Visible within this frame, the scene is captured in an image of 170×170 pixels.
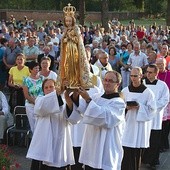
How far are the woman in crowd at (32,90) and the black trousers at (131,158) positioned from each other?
232 centimetres

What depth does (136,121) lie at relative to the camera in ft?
25.5

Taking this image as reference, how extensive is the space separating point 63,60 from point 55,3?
219ft

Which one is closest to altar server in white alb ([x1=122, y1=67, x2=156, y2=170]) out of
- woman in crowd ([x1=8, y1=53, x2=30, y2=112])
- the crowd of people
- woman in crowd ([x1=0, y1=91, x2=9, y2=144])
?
the crowd of people

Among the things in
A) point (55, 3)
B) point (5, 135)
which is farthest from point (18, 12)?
point (5, 135)

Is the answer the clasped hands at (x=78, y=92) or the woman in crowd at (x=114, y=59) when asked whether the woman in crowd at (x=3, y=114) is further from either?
the woman in crowd at (x=114, y=59)

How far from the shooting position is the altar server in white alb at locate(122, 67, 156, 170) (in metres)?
7.71

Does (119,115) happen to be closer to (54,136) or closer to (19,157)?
(54,136)

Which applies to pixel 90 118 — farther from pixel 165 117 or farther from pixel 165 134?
pixel 165 134

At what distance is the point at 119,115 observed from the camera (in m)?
6.01

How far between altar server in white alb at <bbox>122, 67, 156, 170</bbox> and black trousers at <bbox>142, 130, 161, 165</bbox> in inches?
35.7

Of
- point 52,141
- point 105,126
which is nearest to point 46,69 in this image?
point 52,141

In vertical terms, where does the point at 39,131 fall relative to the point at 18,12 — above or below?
below

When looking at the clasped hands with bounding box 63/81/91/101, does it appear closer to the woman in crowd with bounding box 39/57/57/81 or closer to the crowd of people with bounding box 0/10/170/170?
the crowd of people with bounding box 0/10/170/170

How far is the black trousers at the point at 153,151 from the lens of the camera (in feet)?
28.8
